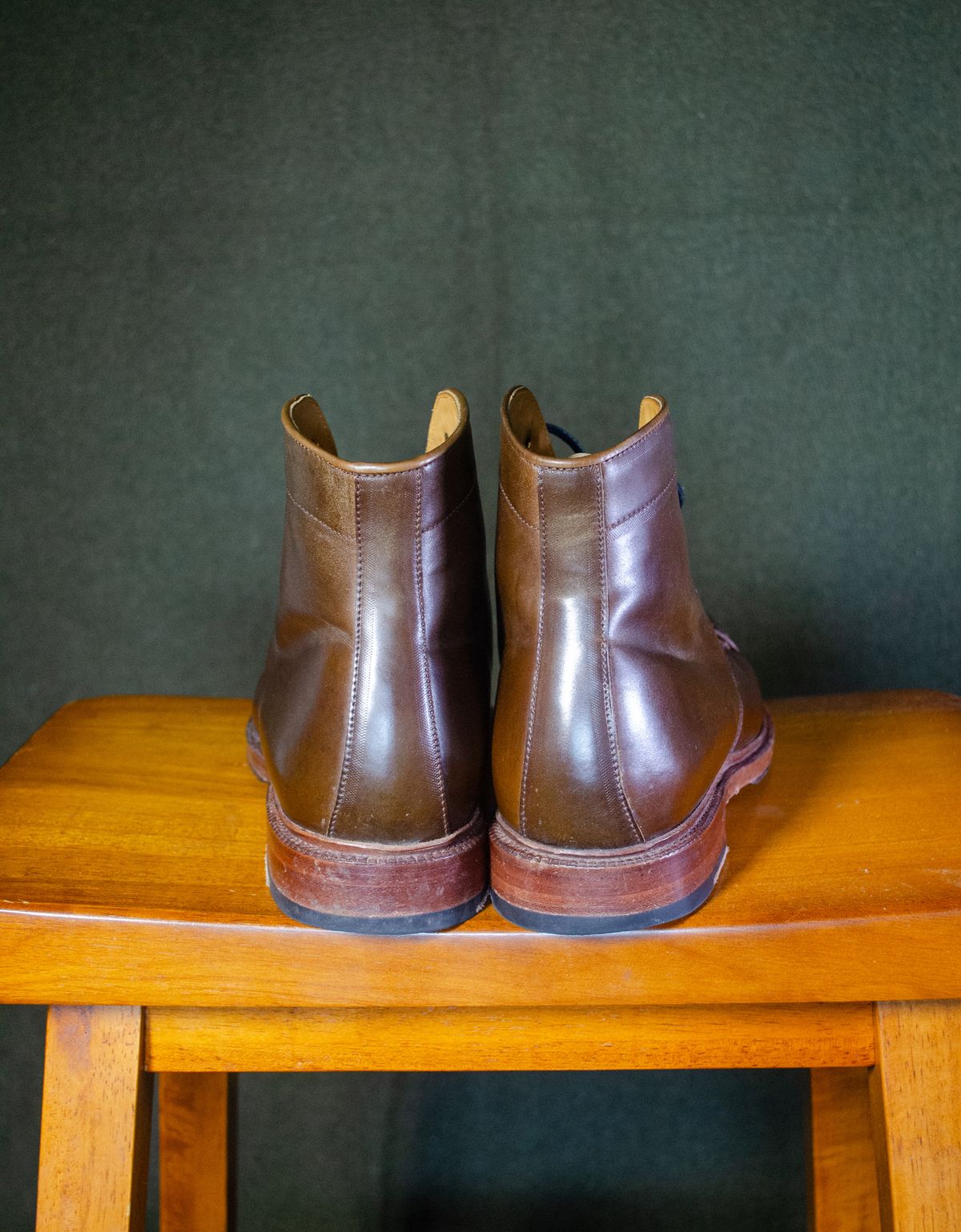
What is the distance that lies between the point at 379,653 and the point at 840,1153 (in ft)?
1.83

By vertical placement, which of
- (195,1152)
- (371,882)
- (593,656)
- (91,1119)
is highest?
(593,656)

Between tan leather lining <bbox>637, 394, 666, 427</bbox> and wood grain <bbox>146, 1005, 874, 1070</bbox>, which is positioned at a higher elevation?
tan leather lining <bbox>637, 394, 666, 427</bbox>

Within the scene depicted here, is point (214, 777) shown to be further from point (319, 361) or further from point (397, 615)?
point (319, 361)

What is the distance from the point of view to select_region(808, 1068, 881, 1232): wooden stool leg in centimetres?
83

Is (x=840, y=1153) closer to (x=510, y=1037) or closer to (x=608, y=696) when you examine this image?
(x=510, y=1037)

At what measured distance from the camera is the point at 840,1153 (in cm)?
83

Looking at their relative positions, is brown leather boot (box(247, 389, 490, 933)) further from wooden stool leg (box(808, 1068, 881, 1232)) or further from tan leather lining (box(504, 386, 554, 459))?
wooden stool leg (box(808, 1068, 881, 1232))

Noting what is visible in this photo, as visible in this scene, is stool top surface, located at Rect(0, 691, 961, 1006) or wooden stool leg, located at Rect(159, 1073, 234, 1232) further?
wooden stool leg, located at Rect(159, 1073, 234, 1232)

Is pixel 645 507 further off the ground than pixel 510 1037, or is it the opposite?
pixel 645 507

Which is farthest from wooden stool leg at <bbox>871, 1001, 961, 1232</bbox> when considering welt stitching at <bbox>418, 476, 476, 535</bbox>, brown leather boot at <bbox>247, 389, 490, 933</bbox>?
welt stitching at <bbox>418, 476, 476, 535</bbox>

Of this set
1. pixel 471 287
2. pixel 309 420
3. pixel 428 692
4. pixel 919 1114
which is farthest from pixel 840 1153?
pixel 471 287

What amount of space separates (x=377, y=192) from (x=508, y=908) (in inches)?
28.0

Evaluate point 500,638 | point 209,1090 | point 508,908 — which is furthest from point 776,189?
point 209,1090

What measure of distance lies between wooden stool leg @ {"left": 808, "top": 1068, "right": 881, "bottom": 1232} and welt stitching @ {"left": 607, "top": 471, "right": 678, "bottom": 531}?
489mm
